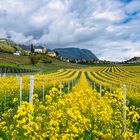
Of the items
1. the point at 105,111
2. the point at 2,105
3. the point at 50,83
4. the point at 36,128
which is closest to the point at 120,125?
the point at 105,111

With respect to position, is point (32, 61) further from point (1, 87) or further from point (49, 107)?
point (49, 107)

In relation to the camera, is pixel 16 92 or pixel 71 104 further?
pixel 16 92

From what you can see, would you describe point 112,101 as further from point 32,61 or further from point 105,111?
point 32,61

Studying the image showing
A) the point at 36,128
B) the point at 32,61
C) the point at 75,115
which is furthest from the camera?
the point at 32,61

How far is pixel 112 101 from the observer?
11.8 metres

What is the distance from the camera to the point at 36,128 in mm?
7812

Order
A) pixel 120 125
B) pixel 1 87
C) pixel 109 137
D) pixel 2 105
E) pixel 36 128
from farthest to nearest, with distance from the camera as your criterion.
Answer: pixel 1 87, pixel 2 105, pixel 120 125, pixel 109 137, pixel 36 128

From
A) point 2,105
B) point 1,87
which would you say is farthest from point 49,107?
point 1,87

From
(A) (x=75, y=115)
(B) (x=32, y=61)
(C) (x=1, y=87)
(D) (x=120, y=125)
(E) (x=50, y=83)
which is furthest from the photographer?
(B) (x=32, y=61)

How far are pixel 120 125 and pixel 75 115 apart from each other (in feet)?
5.76

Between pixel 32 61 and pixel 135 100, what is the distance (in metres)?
127

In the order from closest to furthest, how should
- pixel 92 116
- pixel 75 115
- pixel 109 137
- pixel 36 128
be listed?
pixel 36 128 → pixel 75 115 → pixel 109 137 → pixel 92 116

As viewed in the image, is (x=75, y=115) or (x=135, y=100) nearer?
(x=75, y=115)

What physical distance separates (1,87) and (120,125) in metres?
14.1
